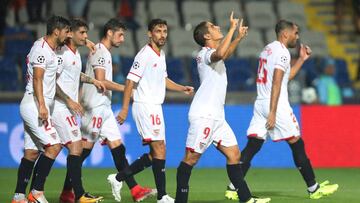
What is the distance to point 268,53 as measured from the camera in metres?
12.4

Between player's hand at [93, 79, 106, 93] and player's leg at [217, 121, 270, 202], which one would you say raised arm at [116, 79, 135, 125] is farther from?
player's leg at [217, 121, 270, 202]

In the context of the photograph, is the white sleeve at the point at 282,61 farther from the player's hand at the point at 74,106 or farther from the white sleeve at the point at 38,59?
the white sleeve at the point at 38,59

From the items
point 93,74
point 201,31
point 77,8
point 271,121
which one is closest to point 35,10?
point 77,8

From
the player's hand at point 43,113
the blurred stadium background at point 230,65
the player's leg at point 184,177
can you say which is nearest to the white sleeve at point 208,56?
the player's leg at point 184,177

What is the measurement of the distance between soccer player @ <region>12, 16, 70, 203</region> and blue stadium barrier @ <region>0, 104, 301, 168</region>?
584 centimetres

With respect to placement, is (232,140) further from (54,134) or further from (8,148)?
(8,148)

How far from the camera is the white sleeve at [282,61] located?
12.1m

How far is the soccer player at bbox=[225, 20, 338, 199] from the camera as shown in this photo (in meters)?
12.1

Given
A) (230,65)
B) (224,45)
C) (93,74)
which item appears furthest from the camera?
(230,65)

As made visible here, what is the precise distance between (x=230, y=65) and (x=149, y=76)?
30.6 feet

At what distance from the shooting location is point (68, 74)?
11.6 m

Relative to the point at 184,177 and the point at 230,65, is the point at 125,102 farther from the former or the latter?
the point at 230,65

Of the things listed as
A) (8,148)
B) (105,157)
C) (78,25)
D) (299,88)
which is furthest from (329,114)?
(78,25)

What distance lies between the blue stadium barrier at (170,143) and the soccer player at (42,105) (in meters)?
5.84
